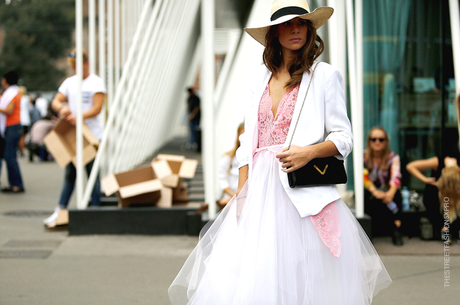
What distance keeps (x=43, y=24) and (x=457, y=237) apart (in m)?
64.2

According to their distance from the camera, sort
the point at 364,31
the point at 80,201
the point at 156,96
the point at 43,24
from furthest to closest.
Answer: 1. the point at 43,24
2. the point at 156,96
3. the point at 364,31
4. the point at 80,201

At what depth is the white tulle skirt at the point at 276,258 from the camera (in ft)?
8.57

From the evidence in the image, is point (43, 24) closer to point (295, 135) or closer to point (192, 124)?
point (192, 124)

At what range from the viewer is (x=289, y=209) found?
275 centimetres

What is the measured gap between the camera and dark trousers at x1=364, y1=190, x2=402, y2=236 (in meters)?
6.12

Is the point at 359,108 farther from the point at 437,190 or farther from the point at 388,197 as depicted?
the point at 437,190

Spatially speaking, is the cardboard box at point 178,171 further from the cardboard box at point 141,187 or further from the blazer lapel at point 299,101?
the blazer lapel at point 299,101

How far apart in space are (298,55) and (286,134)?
412mm

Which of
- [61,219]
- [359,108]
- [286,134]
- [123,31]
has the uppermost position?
[123,31]

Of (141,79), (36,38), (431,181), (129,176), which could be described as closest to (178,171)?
(129,176)

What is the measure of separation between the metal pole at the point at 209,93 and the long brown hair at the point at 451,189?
99.1 inches

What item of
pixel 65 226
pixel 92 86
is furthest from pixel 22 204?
pixel 92 86

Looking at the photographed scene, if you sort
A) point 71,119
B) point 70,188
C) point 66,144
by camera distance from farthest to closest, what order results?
point 70,188 → point 66,144 → point 71,119

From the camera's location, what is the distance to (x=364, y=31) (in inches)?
273
